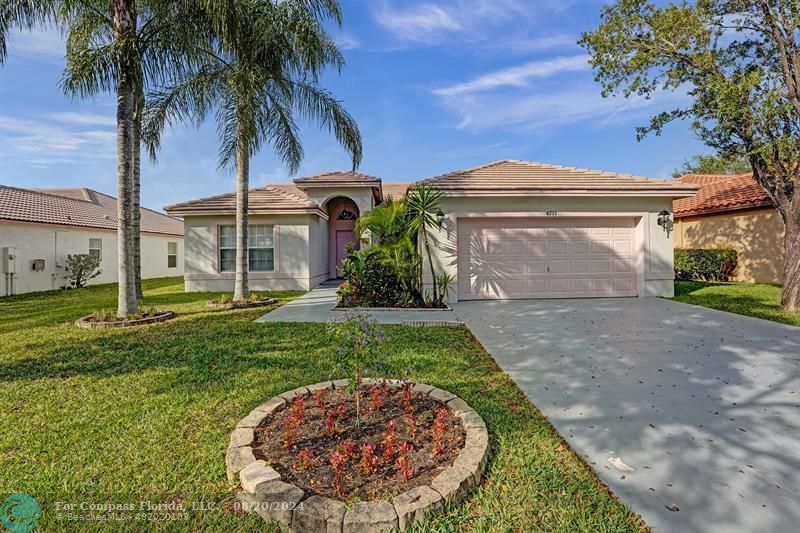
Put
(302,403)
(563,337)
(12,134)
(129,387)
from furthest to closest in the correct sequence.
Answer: (12,134) < (563,337) < (129,387) < (302,403)

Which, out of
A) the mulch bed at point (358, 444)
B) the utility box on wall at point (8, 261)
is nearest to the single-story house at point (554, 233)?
the mulch bed at point (358, 444)

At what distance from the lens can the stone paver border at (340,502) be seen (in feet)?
7.27

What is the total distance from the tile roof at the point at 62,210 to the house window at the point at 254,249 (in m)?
7.16

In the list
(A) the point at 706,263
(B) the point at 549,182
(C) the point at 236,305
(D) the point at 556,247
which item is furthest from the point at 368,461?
(A) the point at 706,263

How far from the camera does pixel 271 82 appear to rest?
1071 cm

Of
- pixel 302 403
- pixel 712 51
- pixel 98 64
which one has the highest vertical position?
pixel 712 51

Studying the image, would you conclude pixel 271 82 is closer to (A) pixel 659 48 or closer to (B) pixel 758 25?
(A) pixel 659 48

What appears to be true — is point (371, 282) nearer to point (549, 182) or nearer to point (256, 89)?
point (256, 89)

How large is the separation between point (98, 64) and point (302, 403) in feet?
29.5

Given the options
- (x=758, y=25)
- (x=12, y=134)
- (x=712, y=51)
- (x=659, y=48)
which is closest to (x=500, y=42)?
(x=659, y=48)

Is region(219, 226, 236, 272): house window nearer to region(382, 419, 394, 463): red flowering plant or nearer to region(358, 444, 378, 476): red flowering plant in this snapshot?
region(382, 419, 394, 463): red flowering plant

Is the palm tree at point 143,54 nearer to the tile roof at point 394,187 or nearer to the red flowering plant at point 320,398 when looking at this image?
the red flowering plant at point 320,398

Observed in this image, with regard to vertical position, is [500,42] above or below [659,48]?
above

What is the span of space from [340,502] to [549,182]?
10.5 m
